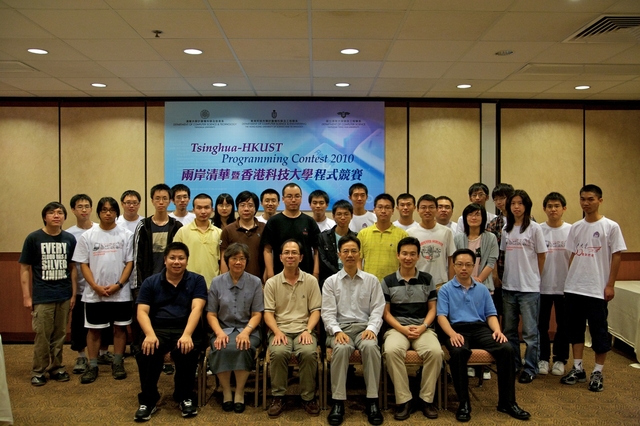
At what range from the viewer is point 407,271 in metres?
4.37

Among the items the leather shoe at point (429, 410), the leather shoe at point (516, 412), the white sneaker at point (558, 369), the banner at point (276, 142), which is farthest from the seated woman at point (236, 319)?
the white sneaker at point (558, 369)

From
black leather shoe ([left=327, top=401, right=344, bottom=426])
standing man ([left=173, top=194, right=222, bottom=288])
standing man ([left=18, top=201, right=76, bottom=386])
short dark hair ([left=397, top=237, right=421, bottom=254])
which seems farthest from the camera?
standing man ([left=18, top=201, right=76, bottom=386])

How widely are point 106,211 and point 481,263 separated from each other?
355cm

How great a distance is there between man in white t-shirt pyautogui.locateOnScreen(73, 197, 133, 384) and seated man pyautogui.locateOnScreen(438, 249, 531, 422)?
299 centimetres

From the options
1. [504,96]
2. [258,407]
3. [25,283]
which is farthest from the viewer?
[504,96]

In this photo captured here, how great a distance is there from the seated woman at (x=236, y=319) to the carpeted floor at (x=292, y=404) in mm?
253

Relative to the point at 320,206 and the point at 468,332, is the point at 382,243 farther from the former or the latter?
the point at 468,332

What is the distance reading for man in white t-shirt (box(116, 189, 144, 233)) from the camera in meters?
5.37

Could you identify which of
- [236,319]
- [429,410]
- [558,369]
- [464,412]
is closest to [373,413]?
[429,410]

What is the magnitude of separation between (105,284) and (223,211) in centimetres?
132

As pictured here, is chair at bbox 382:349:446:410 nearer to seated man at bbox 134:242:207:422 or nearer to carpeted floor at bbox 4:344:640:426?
carpeted floor at bbox 4:344:640:426

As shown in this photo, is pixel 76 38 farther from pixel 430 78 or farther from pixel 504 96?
pixel 504 96

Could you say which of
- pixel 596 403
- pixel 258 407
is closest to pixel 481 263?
pixel 596 403

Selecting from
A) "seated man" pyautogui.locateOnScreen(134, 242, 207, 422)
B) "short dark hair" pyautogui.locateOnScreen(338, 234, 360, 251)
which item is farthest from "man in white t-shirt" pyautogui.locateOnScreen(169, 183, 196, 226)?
"short dark hair" pyautogui.locateOnScreen(338, 234, 360, 251)
